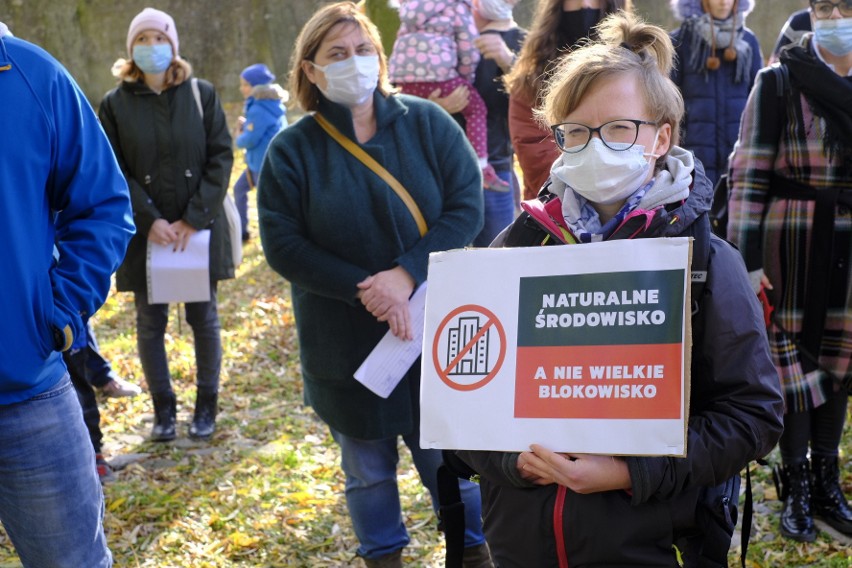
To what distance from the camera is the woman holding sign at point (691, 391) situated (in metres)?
2.28

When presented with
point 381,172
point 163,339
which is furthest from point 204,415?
point 381,172

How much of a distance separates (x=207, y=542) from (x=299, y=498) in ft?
1.98

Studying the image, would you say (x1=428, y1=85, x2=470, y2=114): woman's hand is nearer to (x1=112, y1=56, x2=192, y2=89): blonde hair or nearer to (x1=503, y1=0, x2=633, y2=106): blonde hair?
(x1=503, y1=0, x2=633, y2=106): blonde hair

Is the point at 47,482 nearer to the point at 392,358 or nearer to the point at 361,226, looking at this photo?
the point at 392,358

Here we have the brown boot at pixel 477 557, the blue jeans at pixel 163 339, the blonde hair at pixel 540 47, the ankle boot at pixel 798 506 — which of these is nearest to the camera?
the brown boot at pixel 477 557

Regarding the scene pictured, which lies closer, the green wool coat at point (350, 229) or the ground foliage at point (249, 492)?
the green wool coat at point (350, 229)

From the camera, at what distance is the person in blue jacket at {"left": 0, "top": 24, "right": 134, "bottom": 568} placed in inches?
106

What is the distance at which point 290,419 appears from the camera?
22.1ft

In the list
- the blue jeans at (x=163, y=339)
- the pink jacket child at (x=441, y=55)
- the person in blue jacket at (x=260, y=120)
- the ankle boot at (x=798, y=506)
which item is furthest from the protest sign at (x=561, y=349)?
the person in blue jacket at (x=260, y=120)

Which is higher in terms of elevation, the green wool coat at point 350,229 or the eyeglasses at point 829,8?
the eyeglasses at point 829,8

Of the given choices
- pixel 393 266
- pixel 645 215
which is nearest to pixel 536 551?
pixel 645 215

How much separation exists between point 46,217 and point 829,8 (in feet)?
9.86

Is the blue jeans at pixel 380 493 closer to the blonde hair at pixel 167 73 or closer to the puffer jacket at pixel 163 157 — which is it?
the puffer jacket at pixel 163 157

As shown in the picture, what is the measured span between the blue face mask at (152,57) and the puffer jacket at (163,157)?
0.11 metres
